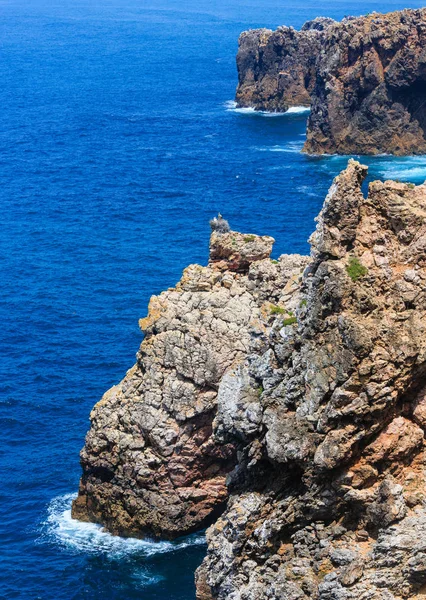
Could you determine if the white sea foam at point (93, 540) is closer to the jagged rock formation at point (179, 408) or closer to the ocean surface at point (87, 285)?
the ocean surface at point (87, 285)

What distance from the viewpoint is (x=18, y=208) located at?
16075 cm

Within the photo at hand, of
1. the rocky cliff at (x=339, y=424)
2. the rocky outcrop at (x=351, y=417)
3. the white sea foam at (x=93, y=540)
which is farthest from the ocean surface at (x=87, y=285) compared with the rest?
the rocky outcrop at (x=351, y=417)

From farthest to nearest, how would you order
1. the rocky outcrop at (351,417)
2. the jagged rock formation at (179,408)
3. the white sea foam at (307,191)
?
the white sea foam at (307,191), the jagged rock formation at (179,408), the rocky outcrop at (351,417)

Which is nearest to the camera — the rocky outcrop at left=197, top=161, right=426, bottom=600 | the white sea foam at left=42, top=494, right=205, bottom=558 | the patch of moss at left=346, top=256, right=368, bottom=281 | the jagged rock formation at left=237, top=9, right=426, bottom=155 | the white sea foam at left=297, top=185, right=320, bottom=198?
the rocky outcrop at left=197, top=161, right=426, bottom=600

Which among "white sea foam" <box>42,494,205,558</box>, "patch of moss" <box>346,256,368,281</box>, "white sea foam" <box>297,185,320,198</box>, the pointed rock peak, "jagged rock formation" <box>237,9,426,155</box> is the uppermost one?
the pointed rock peak

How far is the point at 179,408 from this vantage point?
242ft

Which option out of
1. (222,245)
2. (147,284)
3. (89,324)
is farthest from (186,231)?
(222,245)

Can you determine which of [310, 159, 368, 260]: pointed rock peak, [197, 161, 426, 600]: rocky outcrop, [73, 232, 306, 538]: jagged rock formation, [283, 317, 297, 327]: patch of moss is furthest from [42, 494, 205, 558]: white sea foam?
[310, 159, 368, 260]: pointed rock peak

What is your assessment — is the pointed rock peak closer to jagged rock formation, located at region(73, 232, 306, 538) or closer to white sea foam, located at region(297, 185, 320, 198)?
jagged rock formation, located at region(73, 232, 306, 538)

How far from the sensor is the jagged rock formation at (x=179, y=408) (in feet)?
242

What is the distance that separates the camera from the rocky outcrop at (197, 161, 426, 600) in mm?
44781

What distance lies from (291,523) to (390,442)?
613 cm

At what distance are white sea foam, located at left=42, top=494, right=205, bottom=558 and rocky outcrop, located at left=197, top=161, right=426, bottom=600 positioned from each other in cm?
2675

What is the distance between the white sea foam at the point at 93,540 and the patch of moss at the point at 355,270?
Result: 34.8m
